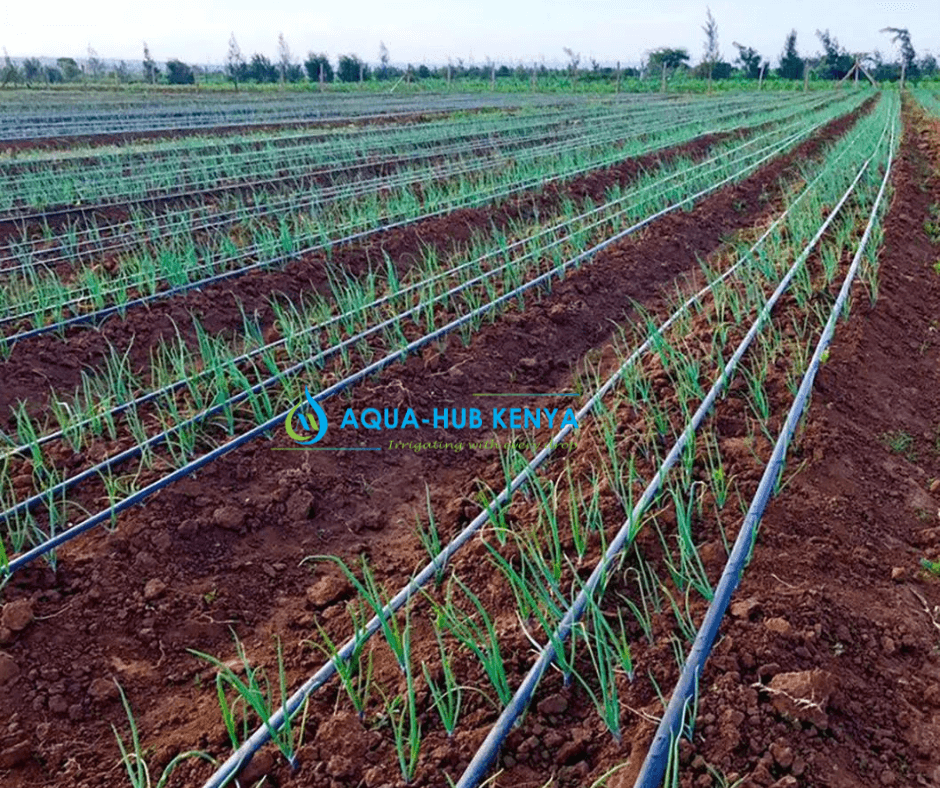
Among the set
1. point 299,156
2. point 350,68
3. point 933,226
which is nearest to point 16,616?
point 933,226

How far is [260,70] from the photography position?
34625 mm

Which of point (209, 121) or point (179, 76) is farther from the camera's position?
point (179, 76)

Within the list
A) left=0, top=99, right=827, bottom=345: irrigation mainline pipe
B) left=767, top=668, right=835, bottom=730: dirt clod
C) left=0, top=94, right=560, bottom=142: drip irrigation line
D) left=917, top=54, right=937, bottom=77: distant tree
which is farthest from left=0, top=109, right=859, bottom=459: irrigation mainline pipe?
left=917, top=54, right=937, bottom=77: distant tree

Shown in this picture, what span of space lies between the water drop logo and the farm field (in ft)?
0.08

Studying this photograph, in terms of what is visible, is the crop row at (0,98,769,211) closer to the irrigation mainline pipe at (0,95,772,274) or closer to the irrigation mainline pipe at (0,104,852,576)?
the irrigation mainline pipe at (0,95,772,274)

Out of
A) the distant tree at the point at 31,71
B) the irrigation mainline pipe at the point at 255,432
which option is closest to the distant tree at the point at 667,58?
the distant tree at the point at 31,71

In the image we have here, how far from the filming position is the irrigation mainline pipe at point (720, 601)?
1635 millimetres

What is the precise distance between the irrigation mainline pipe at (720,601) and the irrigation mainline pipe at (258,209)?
3.73 meters

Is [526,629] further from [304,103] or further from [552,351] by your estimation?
[304,103]

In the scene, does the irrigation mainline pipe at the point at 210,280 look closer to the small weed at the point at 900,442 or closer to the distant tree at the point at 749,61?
the small weed at the point at 900,442

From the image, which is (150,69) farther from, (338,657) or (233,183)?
(338,657)

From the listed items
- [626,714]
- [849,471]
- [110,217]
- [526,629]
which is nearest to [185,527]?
[526,629]

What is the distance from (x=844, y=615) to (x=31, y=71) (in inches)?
1385

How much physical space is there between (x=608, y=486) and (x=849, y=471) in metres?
0.89
